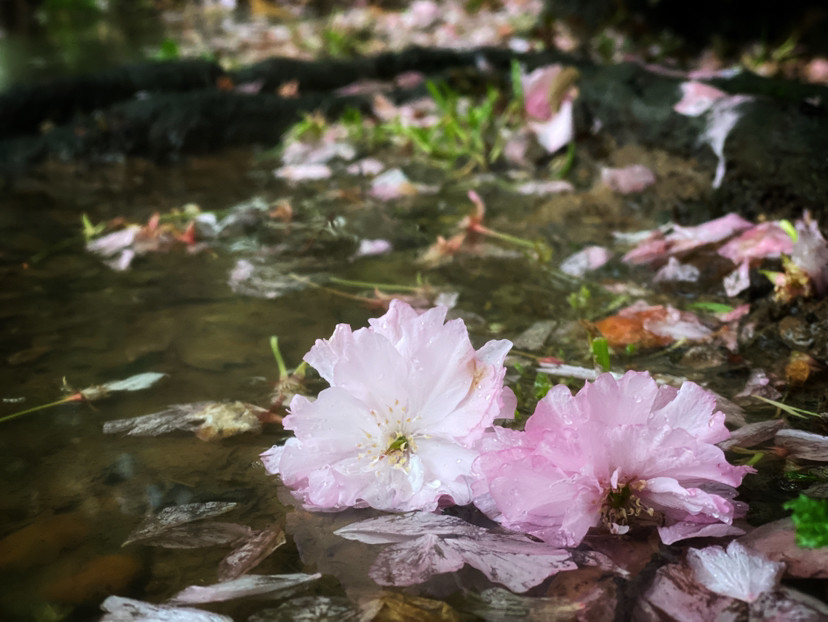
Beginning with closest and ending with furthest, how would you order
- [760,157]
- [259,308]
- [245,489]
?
[245,489], [259,308], [760,157]

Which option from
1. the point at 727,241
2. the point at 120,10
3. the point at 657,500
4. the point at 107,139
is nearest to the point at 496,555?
the point at 657,500

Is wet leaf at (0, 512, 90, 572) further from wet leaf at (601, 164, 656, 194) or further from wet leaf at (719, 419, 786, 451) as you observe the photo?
wet leaf at (601, 164, 656, 194)

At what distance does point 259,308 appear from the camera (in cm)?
137

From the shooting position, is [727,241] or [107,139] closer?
[727,241]

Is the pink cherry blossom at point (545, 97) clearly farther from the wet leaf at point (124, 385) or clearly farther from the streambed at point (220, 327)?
the wet leaf at point (124, 385)

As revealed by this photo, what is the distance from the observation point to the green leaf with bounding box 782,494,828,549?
571 mm

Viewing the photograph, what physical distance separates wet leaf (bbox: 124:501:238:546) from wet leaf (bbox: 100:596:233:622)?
10 cm

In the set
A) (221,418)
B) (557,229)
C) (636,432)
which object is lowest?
(557,229)

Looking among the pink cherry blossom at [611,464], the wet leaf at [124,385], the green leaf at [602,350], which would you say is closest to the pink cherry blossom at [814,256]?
the green leaf at [602,350]

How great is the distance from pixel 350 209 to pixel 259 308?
0.63 meters

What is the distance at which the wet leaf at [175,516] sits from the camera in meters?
0.77

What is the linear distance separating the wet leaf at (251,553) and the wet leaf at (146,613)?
0.06 metres

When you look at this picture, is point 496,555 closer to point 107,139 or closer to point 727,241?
point 727,241

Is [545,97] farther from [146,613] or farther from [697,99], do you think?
[146,613]
